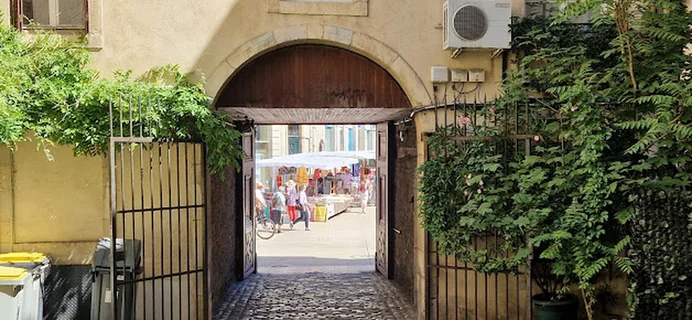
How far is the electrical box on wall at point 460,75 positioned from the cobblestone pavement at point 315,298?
10.8ft

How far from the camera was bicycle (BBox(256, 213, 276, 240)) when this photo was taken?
14938mm

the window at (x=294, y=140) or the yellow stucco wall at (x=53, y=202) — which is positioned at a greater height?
the window at (x=294, y=140)

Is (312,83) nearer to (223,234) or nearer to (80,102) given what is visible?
(80,102)

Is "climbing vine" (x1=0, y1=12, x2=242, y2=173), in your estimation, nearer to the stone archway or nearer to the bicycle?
the stone archway

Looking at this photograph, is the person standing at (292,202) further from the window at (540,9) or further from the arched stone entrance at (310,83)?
the window at (540,9)

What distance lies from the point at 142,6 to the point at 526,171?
4716 millimetres

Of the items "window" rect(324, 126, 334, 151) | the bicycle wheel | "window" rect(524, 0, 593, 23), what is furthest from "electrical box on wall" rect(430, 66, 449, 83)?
"window" rect(324, 126, 334, 151)

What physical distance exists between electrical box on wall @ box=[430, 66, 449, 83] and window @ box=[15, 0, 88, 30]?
4133 mm

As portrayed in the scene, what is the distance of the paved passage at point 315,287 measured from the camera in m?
7.48

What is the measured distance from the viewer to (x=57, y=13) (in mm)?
6164

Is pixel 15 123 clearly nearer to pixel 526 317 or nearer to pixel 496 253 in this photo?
pixel 496 253

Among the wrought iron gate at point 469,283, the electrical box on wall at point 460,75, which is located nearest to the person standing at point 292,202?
the wrought iron gate at point 469,283

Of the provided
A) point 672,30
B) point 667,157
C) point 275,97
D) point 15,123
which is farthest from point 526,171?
point 15,123

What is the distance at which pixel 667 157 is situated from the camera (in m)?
4.99
